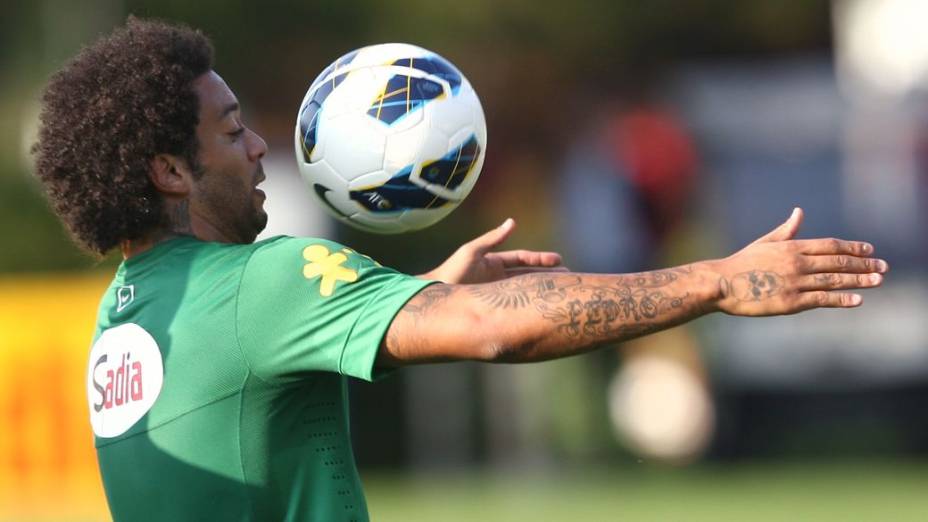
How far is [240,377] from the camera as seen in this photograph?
14.6 feet

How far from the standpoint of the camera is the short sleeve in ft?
→ 14.0

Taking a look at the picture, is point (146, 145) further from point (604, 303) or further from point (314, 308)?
point (604, 303)

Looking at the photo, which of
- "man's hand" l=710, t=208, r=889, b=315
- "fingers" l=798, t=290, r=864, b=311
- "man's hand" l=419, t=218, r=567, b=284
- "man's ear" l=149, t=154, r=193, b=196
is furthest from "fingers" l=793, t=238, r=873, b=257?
"man's ear" l=149, t=154, r=193, b=196

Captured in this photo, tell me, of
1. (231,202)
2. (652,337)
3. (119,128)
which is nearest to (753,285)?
(231,202)

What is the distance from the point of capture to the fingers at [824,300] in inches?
162

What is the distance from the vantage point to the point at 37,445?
14.3 m

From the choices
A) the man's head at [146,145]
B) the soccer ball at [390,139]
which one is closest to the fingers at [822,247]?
the soccer ball at [390,139]

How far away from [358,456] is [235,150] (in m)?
12.4

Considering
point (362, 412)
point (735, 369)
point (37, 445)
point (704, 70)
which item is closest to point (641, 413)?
point (735, 369)

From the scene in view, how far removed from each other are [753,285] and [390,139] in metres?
1.55

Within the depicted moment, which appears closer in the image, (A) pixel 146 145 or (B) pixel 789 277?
(B) pixel 789 277

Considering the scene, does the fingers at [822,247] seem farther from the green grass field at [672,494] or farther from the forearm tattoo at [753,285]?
the green grass field at [672,494]

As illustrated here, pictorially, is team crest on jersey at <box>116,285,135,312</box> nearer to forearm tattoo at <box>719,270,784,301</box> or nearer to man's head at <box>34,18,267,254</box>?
man's head at <box>34,18,267,254</box>

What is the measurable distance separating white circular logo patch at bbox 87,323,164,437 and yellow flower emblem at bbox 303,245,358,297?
1.81 ft
